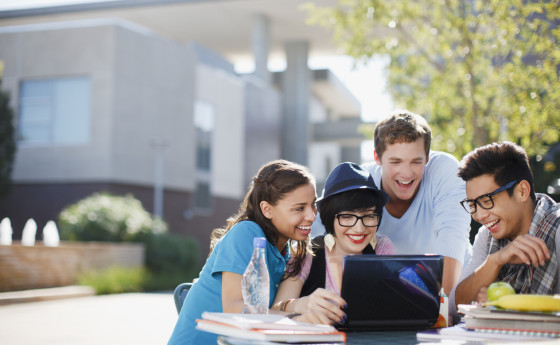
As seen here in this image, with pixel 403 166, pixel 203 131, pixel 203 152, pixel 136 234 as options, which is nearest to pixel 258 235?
pixel 403 166

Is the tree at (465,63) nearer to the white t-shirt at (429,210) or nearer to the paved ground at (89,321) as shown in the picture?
the paved ground at (89,321)

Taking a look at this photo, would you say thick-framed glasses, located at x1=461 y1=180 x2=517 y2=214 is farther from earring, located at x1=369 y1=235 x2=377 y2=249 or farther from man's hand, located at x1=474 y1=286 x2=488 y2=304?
earring, located at x1=369 y1=235 x2=377 y2=249

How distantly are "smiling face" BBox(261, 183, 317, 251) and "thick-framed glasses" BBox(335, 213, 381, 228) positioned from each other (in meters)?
0.12

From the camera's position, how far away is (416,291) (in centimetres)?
259

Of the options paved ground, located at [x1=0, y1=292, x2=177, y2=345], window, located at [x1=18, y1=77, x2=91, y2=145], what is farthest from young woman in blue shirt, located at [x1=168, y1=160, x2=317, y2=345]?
window, located at [x1=18, y1=77, x2=91, y2=145]

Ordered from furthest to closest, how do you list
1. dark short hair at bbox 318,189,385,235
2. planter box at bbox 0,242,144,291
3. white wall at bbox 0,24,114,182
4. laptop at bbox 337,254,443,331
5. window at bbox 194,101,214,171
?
window at bbox 194,101,214,171, white wall at bbox 0,24,114,182, planter box at bbox 0,242,144,291, dark short hair at bbox 318,189,385,235, laptop at bbox 337,254,443,331

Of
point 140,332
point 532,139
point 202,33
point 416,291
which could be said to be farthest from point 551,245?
point 202,33

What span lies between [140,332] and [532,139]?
20.9ft

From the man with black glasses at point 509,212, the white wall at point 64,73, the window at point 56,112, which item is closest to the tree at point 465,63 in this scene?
the man with black glasses at point 509,212

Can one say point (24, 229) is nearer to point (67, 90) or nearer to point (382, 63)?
point (67, 90)

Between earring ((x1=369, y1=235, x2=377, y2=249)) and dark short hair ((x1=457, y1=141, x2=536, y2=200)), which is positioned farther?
earring ((x1=369, y1=235, x2=377, y2=249))

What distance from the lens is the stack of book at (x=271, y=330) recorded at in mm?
2164

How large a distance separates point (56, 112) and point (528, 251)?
23.1 meters

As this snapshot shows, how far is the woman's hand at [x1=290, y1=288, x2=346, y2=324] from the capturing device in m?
2.54
